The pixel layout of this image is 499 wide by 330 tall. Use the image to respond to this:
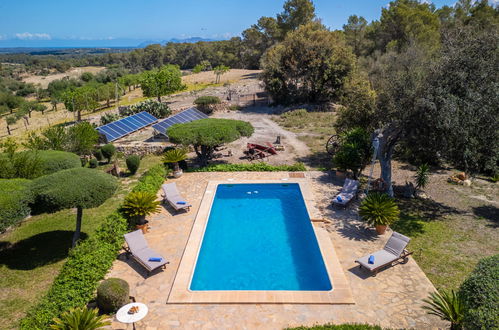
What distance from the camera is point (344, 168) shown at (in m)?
20.6

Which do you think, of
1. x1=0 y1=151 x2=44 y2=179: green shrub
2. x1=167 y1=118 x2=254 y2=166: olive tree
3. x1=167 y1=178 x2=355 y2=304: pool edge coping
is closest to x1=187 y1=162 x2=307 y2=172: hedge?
x1=167 y1=118 x2=254 y2=166: olive tree

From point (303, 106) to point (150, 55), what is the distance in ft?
335

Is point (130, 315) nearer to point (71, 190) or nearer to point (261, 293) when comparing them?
point (261, 293)

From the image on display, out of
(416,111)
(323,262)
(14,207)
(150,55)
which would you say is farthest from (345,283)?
(150,55)

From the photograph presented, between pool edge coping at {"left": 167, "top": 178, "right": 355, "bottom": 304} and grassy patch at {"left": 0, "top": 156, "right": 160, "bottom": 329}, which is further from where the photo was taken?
grassy patch at {"left": 0, "top": 156, "right": 160, "bottom": 329}

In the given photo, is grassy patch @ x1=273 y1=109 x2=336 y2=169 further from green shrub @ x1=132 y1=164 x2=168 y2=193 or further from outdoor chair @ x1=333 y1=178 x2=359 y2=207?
green shrub @ x1=132 y1=164 x2=168 y2=193

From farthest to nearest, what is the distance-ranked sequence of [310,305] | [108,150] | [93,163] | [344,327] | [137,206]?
[108,150], [93,163], [137,206], [310,305], [344,327]

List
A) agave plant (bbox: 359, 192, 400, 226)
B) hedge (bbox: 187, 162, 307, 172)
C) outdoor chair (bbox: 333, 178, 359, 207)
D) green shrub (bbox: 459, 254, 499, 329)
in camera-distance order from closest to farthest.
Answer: green shrub (bbox: 459, 254, 499, 329) → agave plant (bbox: 359, 192, 400, 226) → outdoor chair (bbox: 333, 178, 359, 207) → hedge (bbox: 187, 162, 307, 172)

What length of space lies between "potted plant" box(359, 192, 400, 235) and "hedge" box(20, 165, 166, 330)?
11.4 meters

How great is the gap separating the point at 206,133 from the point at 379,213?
12.7 meters

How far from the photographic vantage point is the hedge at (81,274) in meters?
9.08

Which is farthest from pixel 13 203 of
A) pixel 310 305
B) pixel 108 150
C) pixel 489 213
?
pixel 489 213

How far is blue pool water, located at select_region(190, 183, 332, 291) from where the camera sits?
12.1 metres

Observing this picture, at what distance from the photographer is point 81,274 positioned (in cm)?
1055
